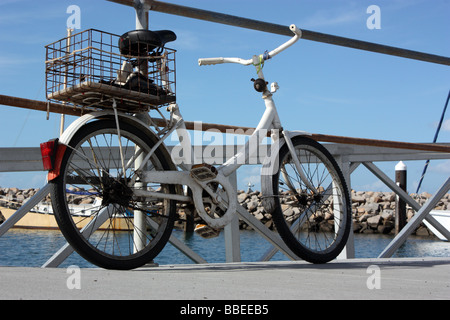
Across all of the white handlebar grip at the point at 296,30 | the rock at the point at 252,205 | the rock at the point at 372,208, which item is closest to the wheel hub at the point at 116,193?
the white handlebar grip at the point at 296,30

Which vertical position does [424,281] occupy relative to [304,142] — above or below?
below

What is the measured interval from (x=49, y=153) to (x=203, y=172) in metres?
0.81

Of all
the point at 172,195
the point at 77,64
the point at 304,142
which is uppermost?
the point at 77,64

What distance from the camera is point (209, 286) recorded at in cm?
205

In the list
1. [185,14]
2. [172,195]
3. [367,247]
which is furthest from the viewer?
[367,247]

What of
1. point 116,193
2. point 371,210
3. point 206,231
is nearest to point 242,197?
point 371,210

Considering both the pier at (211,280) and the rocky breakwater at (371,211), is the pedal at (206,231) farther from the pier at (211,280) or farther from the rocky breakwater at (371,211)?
the rocky breakwater at (371,211)

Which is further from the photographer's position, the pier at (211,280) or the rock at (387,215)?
the rock at (387,215)

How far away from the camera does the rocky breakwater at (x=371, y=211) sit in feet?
81.8

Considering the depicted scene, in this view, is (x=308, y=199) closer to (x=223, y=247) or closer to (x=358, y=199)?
(x=223, y=247)

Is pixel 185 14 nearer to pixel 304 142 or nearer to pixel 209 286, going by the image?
pixel 304 142

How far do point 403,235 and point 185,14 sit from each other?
2618 mm
